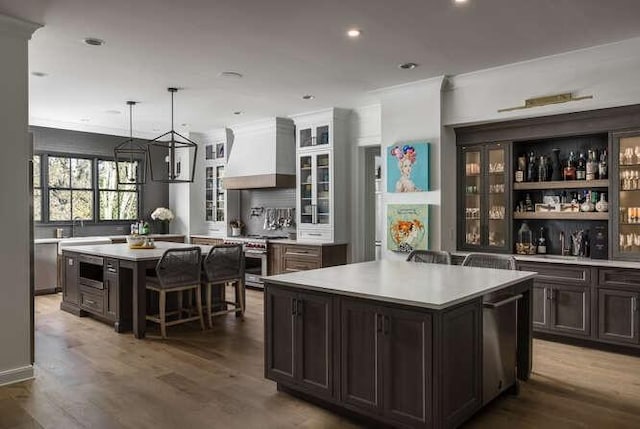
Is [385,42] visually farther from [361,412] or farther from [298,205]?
[298,205]

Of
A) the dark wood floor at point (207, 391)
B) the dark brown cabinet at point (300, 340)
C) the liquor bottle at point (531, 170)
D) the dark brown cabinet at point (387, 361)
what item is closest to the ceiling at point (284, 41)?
the liquor bottle at point (531, 170)

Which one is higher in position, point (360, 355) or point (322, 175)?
point (322, 175)

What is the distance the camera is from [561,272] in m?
4.66

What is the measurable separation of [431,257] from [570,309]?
146 cm

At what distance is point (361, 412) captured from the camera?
2.83m

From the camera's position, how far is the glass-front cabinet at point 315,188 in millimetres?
7141

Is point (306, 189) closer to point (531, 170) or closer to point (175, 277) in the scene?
point (175, 277)

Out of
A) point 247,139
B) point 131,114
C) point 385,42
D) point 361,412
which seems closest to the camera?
point 361,412

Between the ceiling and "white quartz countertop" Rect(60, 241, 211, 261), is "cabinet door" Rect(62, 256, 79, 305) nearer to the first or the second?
"white quartz countertop" Rect(60, 241, 211, 261)

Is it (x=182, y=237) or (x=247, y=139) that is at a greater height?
(x=247, y=139)

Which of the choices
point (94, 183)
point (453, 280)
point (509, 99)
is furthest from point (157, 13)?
point (94, 183)

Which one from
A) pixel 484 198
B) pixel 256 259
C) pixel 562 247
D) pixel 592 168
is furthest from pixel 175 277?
pixel 592 168

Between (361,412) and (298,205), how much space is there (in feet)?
16.2

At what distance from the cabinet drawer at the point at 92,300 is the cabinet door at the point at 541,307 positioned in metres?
4.63
